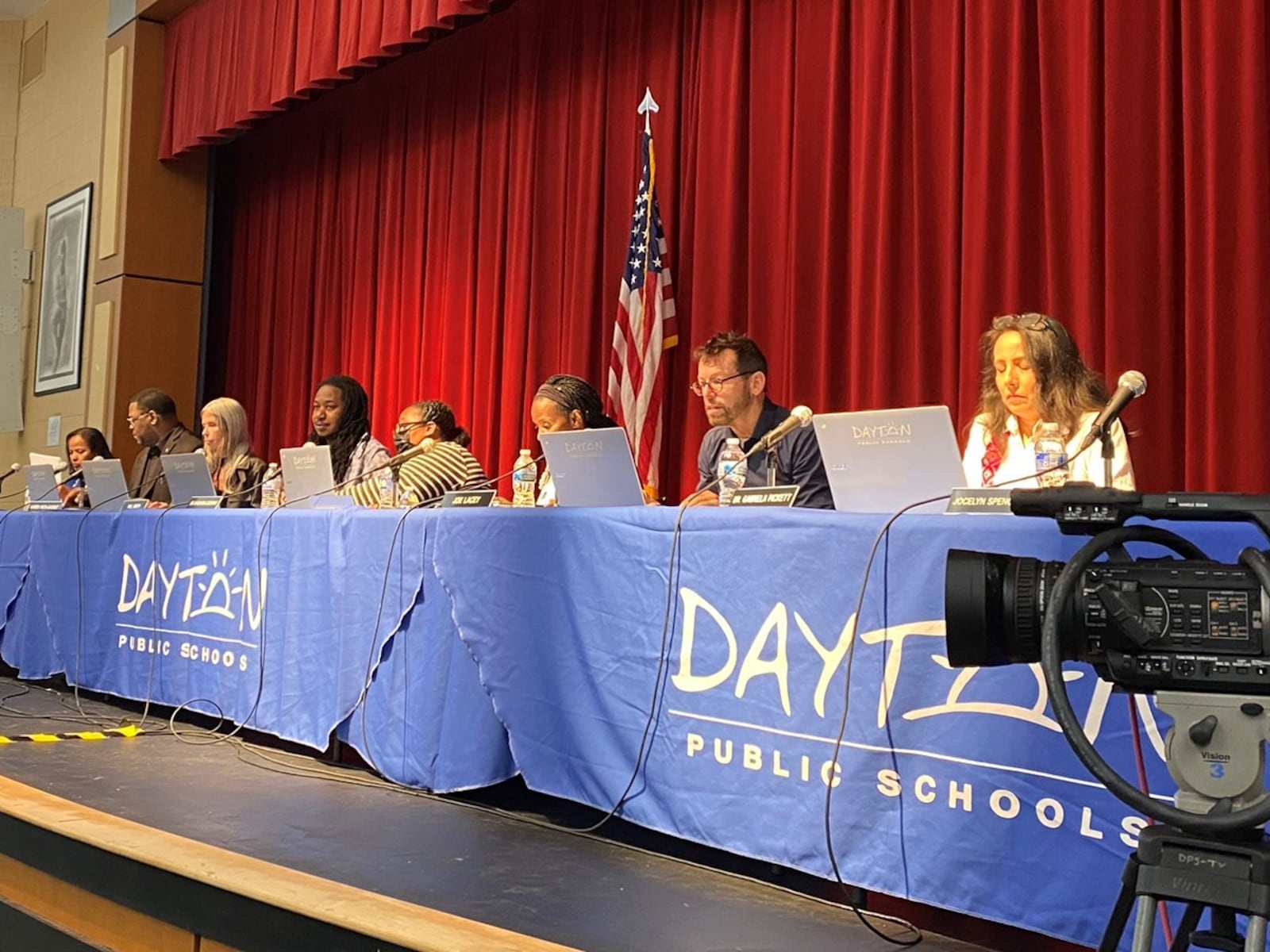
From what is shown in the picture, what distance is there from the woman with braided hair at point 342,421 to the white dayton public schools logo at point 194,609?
72 cm

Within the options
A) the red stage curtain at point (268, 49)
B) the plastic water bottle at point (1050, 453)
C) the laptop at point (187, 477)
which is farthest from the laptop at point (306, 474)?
the red stage curtain at point (268, 49)

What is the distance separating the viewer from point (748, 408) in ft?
9.55

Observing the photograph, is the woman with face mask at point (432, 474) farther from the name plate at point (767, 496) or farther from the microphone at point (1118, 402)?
the microphone at point (1118, 402)

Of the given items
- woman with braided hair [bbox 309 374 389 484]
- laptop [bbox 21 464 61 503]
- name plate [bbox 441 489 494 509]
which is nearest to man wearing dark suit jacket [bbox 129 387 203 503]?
laptop [bbox 21 464 61 503]

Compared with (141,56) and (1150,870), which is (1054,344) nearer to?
(1150,870)

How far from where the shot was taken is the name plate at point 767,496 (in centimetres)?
188

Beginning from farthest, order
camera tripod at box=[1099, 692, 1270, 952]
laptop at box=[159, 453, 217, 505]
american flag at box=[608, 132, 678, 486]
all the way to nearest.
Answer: american flag at box=[608, 132, 678, 486] < laptop at box=[159, 453, 217, 505] < camera tripod at box=[1099, 692, 1270, 952]

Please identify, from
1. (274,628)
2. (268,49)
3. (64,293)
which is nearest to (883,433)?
(274,628)

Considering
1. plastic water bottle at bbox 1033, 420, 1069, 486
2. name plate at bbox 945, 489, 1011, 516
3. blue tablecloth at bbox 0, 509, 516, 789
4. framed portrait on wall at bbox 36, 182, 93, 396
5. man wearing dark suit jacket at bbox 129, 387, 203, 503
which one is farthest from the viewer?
framed portrait on wall at bbox 36, 182, 93, 396

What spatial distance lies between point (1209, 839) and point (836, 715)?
730 mm

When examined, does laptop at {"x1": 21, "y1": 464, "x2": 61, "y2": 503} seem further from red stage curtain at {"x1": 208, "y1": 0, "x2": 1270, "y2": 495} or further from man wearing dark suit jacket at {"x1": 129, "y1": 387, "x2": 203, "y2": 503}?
red stage curtain at {"x1": 208, "y1": 0, "x2": 1270, "y2": 495}

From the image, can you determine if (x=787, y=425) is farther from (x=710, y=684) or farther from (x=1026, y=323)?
(x=1026, y=323)

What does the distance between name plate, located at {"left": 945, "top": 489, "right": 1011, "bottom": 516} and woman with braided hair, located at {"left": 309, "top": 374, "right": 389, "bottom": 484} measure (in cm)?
251

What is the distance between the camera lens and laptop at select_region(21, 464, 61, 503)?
14.1 feet
